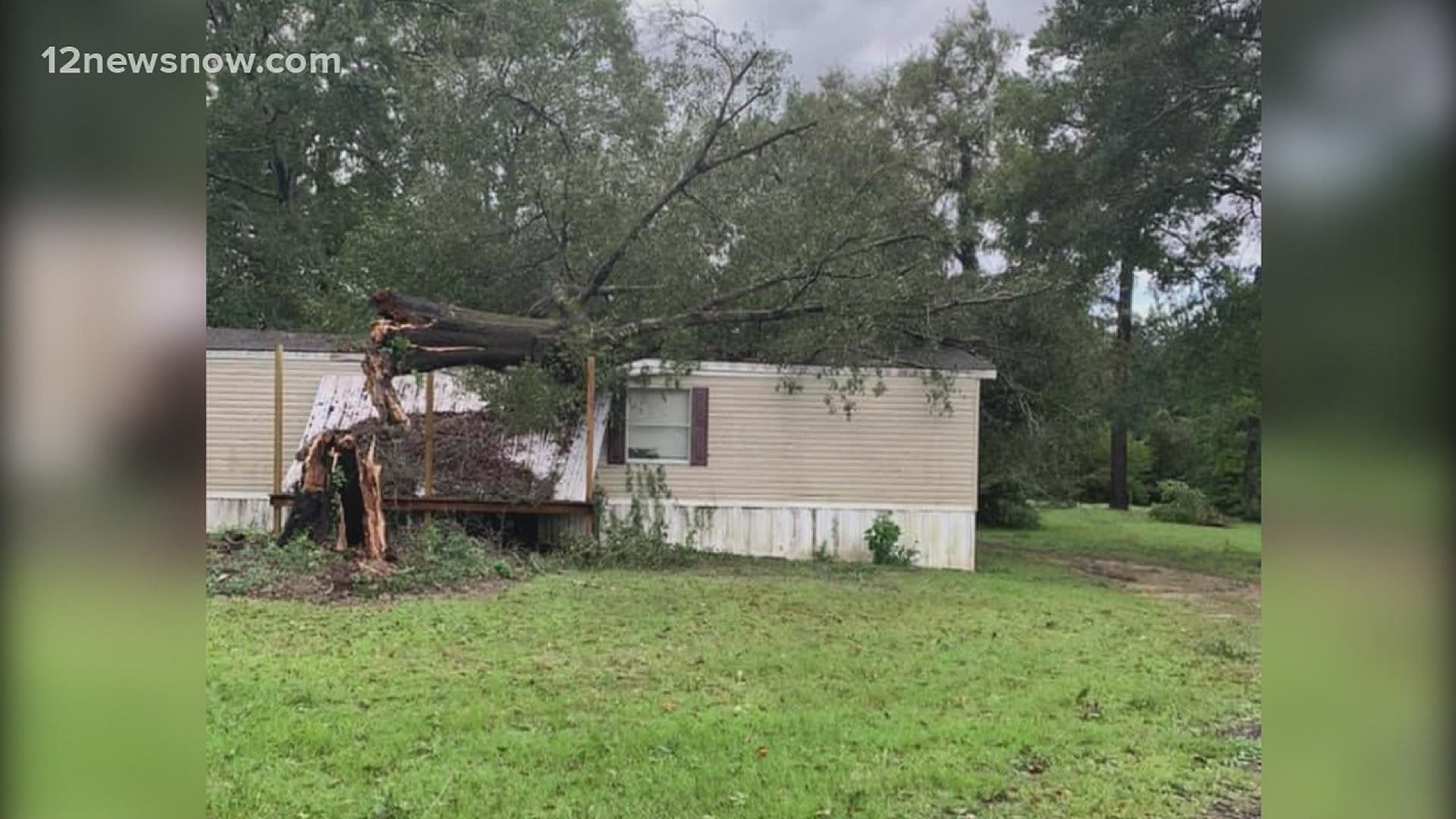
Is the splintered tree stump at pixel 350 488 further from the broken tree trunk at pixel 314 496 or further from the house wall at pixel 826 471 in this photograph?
the house wall at pixel 826 471

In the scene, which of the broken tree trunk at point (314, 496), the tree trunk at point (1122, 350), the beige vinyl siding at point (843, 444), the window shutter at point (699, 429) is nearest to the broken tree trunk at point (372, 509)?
the broken tree trunk at point (314, 496)

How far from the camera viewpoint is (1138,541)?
44.1 feet

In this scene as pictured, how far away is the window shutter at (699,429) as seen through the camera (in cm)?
1002

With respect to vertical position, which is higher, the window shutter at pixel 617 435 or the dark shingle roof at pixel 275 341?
the dark shingle roof at pixel 275 341

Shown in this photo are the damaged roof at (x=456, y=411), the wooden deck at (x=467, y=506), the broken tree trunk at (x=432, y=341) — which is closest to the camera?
the broken tree trunk at (x=432, y=341)

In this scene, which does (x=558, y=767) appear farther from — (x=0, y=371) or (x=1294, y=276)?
(x=1294, y=276)

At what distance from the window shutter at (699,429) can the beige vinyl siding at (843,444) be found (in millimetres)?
78

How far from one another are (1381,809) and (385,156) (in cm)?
1742

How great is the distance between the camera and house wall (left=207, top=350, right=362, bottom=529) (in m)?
9.71

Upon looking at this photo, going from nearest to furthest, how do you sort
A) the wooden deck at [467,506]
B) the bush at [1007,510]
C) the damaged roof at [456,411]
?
the wooden deck at [467,506] → the damaged roof at [456,411] → the bush at [1007,510]

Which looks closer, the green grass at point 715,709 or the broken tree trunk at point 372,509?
the green grass at point 715,709

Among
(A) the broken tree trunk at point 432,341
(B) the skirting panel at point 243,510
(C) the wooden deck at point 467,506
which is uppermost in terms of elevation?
(A) the broken tree trunk at point 432,341

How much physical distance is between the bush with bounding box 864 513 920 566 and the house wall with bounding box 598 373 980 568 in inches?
3.9

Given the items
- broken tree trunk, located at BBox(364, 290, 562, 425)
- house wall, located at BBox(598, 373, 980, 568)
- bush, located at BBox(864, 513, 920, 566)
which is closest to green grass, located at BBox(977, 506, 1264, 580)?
house wall, located at BBox(598, 373, 980, 568)
